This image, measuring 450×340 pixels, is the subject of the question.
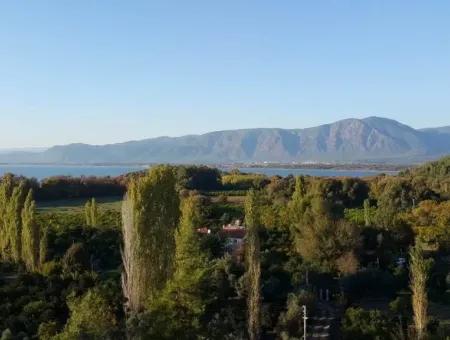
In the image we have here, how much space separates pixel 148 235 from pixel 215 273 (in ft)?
14.8

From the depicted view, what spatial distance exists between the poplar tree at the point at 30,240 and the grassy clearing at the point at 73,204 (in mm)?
26106

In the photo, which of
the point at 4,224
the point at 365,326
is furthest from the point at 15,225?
the point at 365,326

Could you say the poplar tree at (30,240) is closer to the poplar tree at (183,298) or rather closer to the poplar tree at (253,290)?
the poplar tree at (183,298)

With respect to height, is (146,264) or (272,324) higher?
→ (146,264)

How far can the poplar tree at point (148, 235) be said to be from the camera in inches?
787

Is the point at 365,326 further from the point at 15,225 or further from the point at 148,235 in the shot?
the point at 15,225

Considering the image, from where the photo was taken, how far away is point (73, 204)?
193 feet

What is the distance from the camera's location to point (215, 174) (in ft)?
245

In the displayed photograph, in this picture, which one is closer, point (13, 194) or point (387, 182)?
point (13, 194)

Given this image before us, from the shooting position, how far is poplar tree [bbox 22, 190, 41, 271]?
26.3m

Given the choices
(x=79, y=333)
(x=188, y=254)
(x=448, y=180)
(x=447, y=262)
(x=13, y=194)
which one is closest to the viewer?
(x=79, y=333)

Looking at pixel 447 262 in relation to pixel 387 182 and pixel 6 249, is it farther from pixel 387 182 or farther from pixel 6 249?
pixel 387 182

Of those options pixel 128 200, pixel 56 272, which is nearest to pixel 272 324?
pixel 128 200

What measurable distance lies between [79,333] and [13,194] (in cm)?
1581
